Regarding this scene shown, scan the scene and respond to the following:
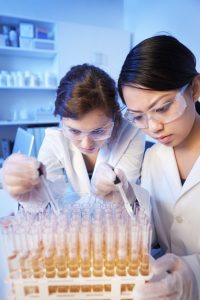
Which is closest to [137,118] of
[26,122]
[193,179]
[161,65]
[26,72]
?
[161,65]

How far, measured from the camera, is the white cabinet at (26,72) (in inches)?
91.6

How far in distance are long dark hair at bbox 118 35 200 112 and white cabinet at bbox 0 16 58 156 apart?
78.5 inches

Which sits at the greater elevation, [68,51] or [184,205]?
[68,51]

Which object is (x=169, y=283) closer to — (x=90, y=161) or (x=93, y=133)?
(x=93, y=133)

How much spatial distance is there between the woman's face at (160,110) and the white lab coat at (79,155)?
32 cm

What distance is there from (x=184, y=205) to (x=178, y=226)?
75 mm

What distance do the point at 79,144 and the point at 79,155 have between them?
0.48 ft

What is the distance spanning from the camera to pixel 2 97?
102 inches

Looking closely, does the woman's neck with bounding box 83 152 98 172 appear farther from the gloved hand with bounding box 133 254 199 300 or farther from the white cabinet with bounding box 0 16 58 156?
the white cabinet with bounding box 0 16 58 156

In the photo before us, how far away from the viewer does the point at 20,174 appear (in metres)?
0.64

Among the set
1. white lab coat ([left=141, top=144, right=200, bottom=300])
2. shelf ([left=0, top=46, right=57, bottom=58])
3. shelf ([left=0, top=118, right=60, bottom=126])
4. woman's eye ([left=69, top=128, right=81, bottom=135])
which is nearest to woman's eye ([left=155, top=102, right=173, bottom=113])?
white lab coat ([left=141, top=144, right=200, bottom=300])

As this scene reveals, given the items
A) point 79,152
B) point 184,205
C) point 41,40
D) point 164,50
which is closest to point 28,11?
point 41,40

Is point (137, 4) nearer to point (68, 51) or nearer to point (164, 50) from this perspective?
point (68, 51)

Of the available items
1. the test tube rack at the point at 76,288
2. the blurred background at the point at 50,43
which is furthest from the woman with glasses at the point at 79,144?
the blurred background at the point at 50,43
